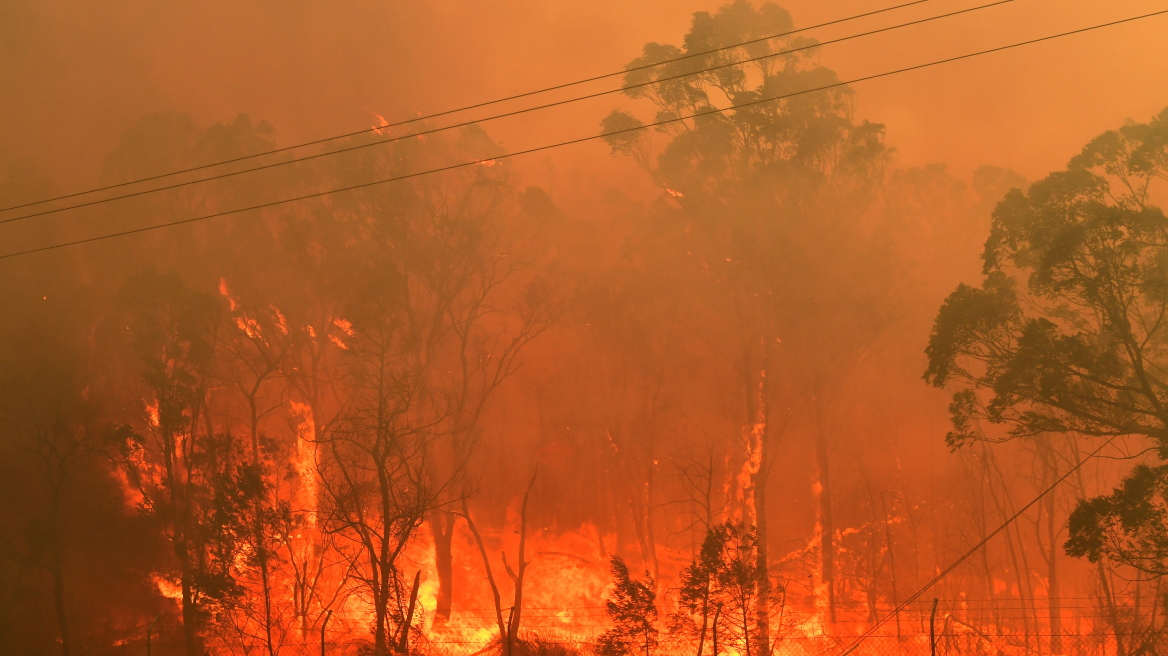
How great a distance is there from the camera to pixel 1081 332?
35.2ft

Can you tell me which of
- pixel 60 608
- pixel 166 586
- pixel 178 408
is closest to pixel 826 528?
pixel 178 408

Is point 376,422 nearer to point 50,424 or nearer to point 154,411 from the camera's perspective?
point 154,411

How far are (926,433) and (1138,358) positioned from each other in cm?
1973

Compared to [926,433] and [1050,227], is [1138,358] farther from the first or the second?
[926,433]

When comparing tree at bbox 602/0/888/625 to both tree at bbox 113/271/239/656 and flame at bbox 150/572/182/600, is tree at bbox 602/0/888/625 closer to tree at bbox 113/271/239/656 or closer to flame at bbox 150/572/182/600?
tree at bbox 113/271/239/656

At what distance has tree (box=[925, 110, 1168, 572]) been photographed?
9.57 m

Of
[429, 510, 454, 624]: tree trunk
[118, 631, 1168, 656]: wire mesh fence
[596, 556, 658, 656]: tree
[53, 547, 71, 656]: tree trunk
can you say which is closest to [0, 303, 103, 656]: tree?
[53, 547, 71, 656]: tree trunk

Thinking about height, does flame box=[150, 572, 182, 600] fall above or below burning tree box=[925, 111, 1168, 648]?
below

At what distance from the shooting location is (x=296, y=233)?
2588 cm

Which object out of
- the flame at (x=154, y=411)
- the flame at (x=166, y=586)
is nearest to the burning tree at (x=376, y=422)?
the flame at (x=166, y=586)

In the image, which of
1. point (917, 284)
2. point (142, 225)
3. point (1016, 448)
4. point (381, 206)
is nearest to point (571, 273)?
point (381, 206)

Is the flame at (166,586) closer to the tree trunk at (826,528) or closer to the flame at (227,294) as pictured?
the flame at (227,294)

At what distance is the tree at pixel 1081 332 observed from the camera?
9570 millimetres

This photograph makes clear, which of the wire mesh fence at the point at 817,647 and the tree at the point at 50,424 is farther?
the tree at the point at 50,424
